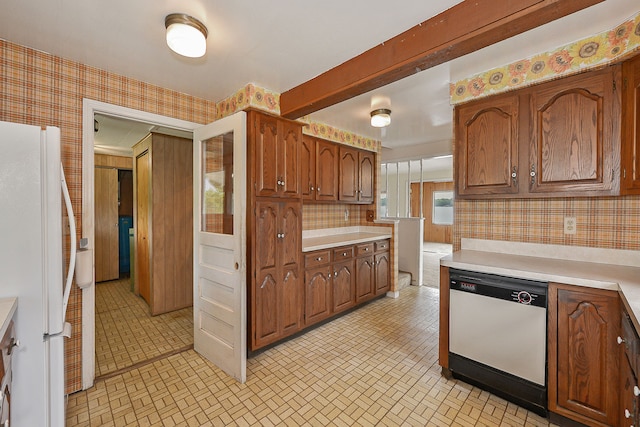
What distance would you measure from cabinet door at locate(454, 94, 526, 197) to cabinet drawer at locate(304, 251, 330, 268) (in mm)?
1434

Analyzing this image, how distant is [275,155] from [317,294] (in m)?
1.50


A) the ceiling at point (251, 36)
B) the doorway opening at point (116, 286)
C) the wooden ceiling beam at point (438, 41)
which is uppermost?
the ceiling at point (251, 36)

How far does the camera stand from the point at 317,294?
2928 mm

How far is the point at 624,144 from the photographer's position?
1675mm

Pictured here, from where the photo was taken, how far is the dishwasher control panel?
5.50ft

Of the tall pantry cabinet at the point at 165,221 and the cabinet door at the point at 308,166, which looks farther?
the tall pantry cabinet at the point at 165,221

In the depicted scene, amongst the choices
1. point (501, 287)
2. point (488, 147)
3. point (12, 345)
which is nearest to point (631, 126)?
point (488, 147)

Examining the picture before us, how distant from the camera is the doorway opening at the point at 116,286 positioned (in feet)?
6.64

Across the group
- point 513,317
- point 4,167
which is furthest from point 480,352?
point 4,167

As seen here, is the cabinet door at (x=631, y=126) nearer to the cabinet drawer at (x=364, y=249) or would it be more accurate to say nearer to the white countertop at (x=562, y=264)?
the white countertop at (x=562, y=264)

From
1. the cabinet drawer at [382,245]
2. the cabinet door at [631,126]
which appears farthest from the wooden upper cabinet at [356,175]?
the cabinet door at [631,126]

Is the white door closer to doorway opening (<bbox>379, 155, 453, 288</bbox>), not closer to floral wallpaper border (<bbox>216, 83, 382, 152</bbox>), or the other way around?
floral wallpaper border (<bbox>216, 83, 382, 152</bbox>)

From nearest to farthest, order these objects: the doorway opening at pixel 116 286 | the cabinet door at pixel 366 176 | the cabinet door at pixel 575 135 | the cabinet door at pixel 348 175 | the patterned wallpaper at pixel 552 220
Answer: the cabinet door at pixel 575 135, the patterned wallpaper at pixel 552 220, the doorway opening at pixel 116 286, the cabinet door at pixel 348 175, the cabinet door at pixel 366 176

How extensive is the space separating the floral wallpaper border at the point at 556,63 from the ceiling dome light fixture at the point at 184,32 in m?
1.93
